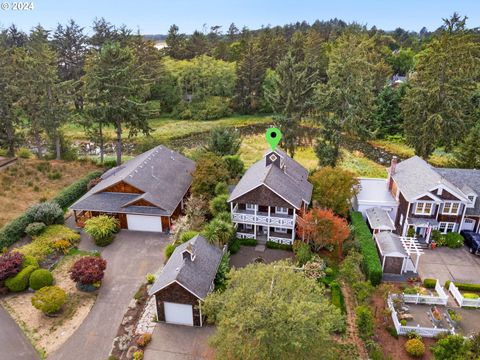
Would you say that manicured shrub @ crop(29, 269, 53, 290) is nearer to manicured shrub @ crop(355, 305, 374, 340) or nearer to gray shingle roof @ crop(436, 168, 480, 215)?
manicured shrub @ crop(355, 305, 374, 340)

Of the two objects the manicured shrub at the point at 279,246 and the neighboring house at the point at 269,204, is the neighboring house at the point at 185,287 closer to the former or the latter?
the manicured shrub at the point at 279,246

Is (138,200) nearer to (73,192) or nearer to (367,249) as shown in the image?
(73,192)

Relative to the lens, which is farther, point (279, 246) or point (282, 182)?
point (282, 182)

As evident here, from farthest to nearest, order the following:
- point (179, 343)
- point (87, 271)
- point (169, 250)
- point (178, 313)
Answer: point (169, 250) → point (87, 271) → point (178, 313) → point (179, 343)

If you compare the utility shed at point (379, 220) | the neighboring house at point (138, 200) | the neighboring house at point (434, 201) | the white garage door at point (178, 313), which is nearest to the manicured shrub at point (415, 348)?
the utility shed at point (379, 220)

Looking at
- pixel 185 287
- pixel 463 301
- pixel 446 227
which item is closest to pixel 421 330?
pixel 463 301

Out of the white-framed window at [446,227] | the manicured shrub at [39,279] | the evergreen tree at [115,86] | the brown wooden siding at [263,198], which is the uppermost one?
the evergreen tree at [115,86]

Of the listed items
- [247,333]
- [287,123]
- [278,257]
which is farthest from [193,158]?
[247,333]
